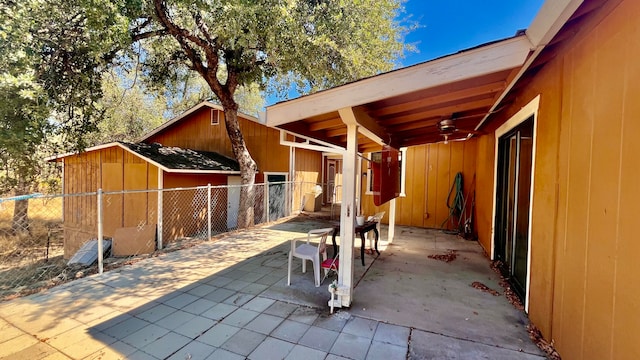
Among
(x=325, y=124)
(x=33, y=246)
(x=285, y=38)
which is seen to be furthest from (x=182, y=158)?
(x=325, y=124)

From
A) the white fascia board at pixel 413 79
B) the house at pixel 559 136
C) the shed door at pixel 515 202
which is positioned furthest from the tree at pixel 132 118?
the shed door at pixel 515 202

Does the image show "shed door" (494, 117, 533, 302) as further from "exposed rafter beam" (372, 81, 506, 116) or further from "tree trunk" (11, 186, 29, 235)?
"tree trunk" (11, 186, 29, 235)

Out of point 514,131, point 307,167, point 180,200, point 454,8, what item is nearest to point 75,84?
point 180,200

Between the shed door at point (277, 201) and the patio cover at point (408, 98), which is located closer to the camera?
the patio cover at point (408, 98)

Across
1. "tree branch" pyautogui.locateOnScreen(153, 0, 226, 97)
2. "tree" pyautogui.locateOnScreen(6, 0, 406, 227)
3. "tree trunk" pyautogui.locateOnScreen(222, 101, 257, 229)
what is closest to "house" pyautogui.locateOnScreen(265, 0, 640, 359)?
"tree" pyautogui.locateOnScreen(6, 0, 406, 227)

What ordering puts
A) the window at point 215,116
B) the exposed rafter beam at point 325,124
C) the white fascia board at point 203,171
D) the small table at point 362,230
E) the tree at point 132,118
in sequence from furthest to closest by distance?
the tree at point 132,118 < the window at point 215,116 < the white fascia board at point 203,171 < the small table at point 362,230 < the exposed rafter beam at point 325,124

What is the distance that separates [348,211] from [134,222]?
8105 millimetres

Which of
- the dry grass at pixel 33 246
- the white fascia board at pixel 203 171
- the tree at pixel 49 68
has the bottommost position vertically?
the dry grass at pixel 33 246

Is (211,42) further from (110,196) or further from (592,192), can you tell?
(592,192)

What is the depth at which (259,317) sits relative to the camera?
2895mm

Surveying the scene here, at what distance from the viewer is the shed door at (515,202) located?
338 centimetres

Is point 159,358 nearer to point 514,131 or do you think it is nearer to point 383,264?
point 383,264

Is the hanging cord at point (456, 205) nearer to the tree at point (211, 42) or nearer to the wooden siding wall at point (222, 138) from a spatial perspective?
the tree at point (211, 42)

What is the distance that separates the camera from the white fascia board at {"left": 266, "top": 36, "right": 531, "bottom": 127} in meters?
2.09
